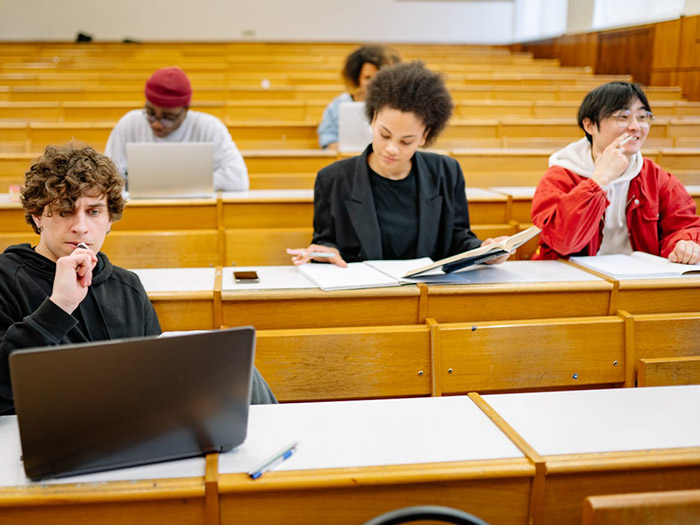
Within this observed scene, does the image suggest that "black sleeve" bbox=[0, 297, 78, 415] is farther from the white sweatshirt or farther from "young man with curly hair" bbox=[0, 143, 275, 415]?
the white sweatshirt

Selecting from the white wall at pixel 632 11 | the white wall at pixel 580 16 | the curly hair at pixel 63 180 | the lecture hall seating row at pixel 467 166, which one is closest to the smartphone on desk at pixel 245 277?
the curly hair at pixel 63 180

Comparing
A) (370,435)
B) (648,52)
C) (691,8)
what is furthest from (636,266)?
(648,52)

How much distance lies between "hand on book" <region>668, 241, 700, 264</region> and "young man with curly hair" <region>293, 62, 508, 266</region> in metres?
0.46

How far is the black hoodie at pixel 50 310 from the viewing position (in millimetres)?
955

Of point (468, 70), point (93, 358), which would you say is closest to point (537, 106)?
point (468, 70)

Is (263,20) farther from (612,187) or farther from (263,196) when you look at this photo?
(612,187)

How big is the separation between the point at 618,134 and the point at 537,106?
10.2ft

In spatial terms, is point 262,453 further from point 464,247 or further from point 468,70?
point 468,70

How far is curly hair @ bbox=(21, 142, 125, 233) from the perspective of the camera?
3.63 ft

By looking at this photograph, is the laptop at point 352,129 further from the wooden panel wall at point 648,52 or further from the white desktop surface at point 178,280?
the wooden panel wall at point 648,52

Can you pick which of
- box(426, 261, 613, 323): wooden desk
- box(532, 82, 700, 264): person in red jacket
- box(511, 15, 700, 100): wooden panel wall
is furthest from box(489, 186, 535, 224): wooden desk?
box(511, 15, 700, 100): wooden panel wall

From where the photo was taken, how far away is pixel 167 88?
2521 millimetres

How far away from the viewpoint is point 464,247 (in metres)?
1.85

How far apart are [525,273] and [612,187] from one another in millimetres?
437
